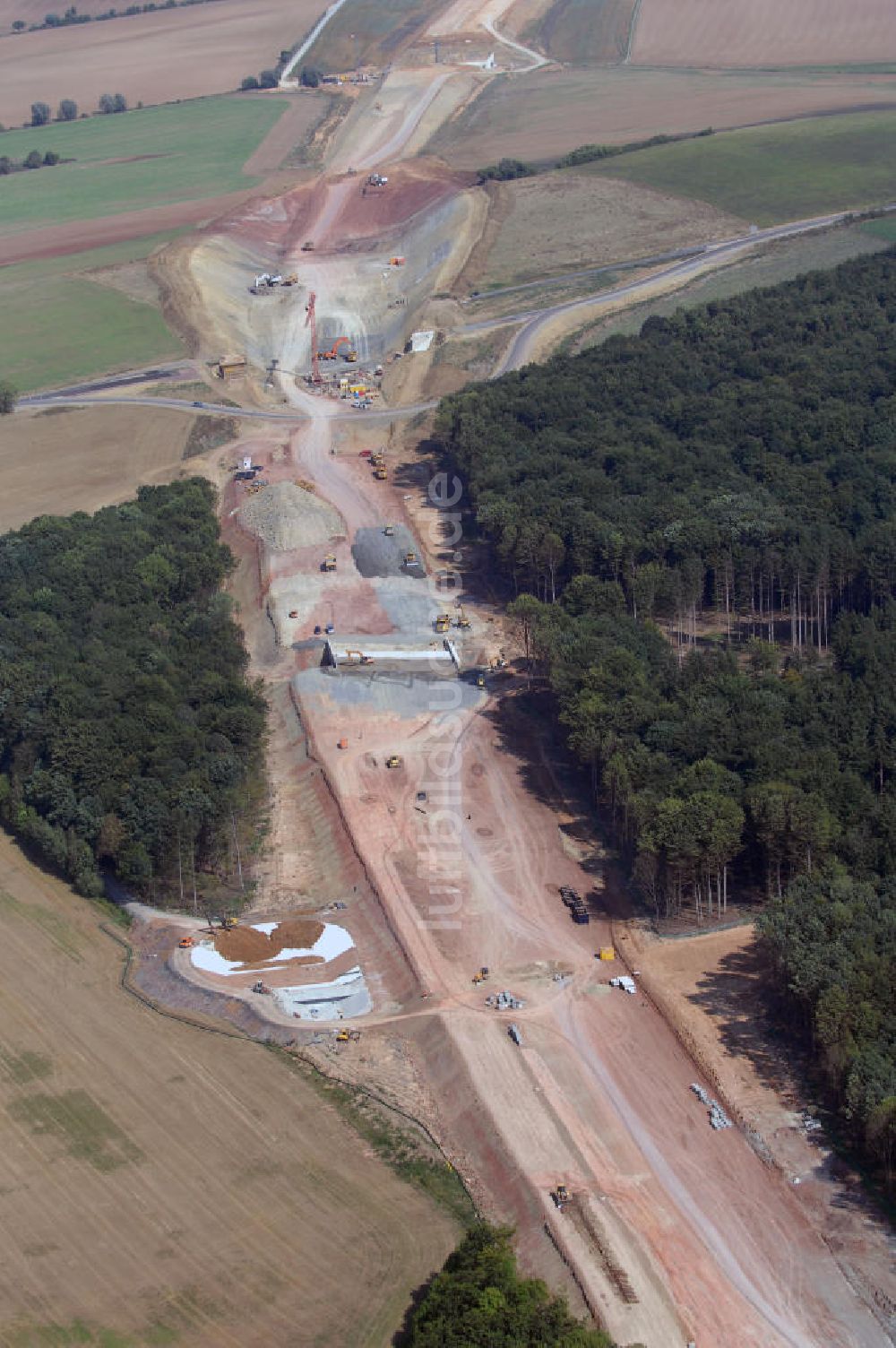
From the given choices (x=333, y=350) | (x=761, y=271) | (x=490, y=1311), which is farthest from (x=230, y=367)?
(x=490, y=1311)

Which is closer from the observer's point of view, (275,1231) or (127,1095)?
(275,1231)

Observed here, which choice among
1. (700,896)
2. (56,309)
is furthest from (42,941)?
(56,309)

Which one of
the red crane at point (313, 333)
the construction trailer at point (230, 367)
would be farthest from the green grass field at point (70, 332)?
the red crane at point (313, 333)

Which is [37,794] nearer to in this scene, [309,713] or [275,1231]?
[309,713]

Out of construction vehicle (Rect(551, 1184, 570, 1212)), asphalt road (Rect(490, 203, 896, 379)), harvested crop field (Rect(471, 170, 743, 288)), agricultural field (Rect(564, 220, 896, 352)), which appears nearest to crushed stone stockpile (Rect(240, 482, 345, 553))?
asphalt road (Rect(490, 203, 896, 379))

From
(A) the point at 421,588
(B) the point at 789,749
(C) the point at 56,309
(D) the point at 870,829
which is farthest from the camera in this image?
(C) the point at 56,309

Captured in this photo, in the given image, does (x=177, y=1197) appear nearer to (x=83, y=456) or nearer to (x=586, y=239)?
(x=83, y=456)

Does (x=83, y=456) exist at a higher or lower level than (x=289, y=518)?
higher
